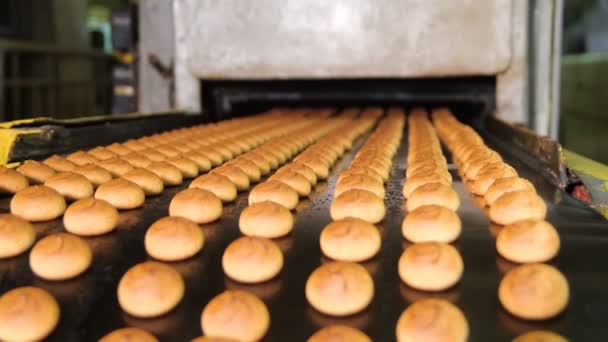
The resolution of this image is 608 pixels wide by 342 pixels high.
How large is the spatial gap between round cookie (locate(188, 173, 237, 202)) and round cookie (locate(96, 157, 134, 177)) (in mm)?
305

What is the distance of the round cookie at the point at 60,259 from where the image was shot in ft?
3.08

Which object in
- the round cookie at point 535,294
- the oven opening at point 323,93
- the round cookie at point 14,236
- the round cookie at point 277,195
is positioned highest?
the oven opening at point 323,93

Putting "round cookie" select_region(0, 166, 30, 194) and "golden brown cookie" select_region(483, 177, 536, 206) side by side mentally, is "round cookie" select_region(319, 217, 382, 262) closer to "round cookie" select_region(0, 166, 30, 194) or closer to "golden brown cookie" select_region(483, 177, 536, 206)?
"golden brown cookie" select_region(483, 177, 536, 206)

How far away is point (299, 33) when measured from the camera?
9.29 feet

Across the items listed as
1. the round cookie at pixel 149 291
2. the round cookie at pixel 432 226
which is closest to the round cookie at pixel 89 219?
the round cookie at pixel 149 291

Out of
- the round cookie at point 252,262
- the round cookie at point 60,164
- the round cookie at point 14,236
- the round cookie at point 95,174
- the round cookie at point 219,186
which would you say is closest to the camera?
the round cookie at point 252,262

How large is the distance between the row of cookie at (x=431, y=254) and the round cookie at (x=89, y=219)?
26.1 inches

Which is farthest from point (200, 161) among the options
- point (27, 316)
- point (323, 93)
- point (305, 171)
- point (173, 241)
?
point (323, 93)

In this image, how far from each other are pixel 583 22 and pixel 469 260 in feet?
20.2

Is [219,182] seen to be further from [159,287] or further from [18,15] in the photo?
[18,15]

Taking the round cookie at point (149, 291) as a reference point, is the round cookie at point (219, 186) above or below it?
above

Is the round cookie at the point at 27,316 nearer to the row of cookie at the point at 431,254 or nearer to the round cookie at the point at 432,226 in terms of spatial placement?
the row of cookie at the point at 431,254

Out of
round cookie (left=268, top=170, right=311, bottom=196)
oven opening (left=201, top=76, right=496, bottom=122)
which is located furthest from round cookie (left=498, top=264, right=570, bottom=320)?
oven opening (left=201, top=76, right=496, bottom=122)

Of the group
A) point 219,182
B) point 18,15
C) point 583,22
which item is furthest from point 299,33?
point 18,15
